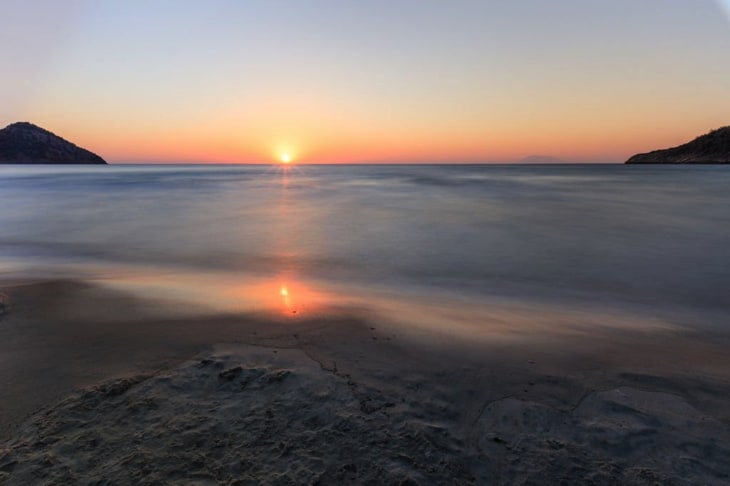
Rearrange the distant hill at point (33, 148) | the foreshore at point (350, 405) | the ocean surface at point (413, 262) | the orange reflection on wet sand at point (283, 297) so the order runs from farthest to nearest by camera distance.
A: the distant hill at point (33, 148)
the ocean surface at point (413, 262)
the orange reflection on wet sand at point (283, 297)
the foreshore at point (350, 405)

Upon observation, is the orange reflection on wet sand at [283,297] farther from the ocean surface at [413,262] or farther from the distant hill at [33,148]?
the distant hill at [33,148]

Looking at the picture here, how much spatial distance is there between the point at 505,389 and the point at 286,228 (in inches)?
532

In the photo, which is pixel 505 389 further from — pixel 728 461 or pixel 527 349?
pixel 728 461

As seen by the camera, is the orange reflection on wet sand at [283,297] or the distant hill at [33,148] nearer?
the orange reflection on wet sand at [283,297]

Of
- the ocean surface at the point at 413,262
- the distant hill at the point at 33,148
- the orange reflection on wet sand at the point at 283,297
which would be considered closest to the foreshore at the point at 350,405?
the orange reflection on wet sand at the point at 283,297

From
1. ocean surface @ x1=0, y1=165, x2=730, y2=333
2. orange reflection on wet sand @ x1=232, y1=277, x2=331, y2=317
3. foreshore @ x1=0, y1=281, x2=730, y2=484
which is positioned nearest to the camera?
foreshore @ x1=0, y1=281, x2=730, y2=484

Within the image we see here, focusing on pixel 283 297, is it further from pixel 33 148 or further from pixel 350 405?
pixel 33 148

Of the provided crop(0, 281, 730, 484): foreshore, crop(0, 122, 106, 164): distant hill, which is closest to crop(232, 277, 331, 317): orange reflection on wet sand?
crop(0, 281, 730, 484): foreshore

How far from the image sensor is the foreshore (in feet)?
8.68

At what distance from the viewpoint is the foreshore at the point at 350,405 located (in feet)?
8.68

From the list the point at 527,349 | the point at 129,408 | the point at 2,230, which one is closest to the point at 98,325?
the point at 129,408

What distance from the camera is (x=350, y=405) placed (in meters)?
3.32

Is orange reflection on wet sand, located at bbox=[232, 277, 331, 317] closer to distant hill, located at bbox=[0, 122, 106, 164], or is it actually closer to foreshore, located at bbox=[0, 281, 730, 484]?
foreshore, located at bbox=[0, 281, 730, 484]

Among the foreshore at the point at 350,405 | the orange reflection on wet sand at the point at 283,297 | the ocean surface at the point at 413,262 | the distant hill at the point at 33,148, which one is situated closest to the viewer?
the foreshore at the point at 350,405
